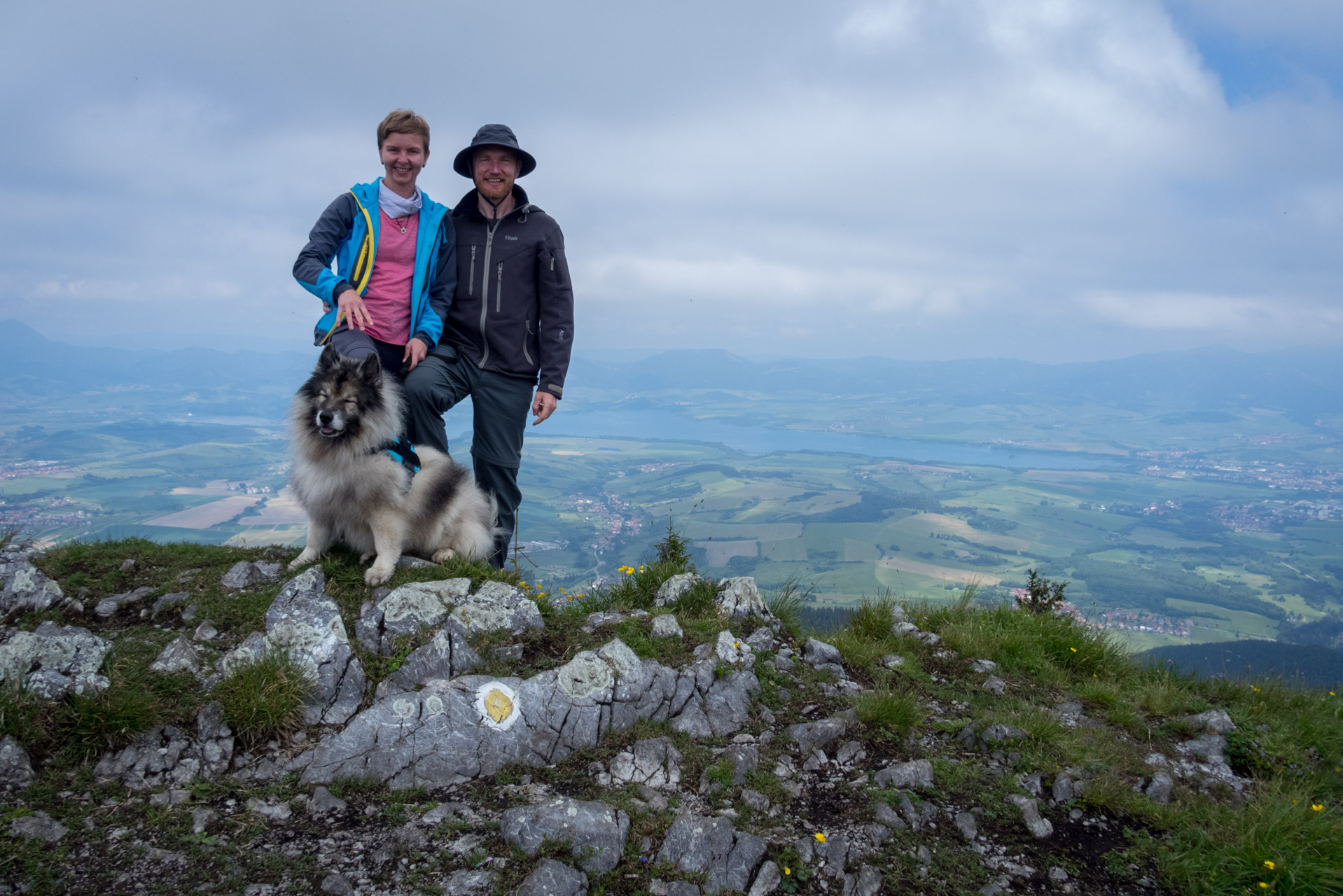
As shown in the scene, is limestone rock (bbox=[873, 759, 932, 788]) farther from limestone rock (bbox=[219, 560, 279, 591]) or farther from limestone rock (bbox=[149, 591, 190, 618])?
limestone rock (bbox=[149, 591, 190, 618])

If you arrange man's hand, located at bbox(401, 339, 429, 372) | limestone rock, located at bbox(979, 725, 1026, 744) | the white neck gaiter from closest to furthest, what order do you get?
limestone rock, located at bbox(979, 725, 1026, 744) → the white neck gaiter → man's hand, located at bbox(401, 339, 429, 372)

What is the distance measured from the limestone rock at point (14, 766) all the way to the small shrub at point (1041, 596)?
895 cm

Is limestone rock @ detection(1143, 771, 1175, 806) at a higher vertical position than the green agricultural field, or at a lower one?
higher

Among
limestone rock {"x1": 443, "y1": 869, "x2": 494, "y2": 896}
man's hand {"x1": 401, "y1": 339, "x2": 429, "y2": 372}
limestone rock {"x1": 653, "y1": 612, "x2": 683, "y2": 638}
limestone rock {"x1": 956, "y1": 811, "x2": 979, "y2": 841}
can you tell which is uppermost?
man's hand {"x1": 401, "y1": 339, "x2": 429, "y2": 372}

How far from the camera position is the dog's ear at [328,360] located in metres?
5.30

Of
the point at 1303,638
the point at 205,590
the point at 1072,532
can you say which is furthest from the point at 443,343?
the point at 1072,532

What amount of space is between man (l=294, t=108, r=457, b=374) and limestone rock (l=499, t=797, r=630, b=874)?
3951 millimetres

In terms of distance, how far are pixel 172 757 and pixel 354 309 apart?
11.5 ft

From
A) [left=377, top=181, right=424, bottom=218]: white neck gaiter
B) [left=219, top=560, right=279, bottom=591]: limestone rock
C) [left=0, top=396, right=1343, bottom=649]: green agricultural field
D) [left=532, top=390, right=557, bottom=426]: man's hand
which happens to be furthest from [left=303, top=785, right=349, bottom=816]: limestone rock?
[left=0, top=396, right=1343, bottom=649]: green agricultural field

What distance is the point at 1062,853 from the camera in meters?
3.89

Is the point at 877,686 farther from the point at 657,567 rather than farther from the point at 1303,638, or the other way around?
the point at 1303,638

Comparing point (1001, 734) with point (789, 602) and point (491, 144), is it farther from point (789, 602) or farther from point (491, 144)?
point (491, 144)

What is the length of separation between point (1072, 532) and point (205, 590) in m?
86.3

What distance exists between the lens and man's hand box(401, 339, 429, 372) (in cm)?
588
